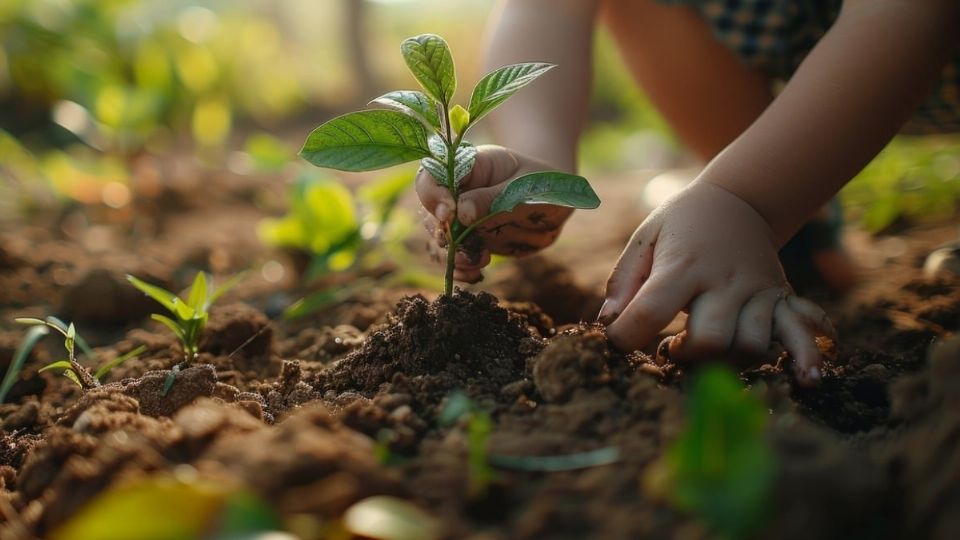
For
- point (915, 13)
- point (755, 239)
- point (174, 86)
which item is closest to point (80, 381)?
point (755, 239)

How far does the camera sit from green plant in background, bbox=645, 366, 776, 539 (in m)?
0.58

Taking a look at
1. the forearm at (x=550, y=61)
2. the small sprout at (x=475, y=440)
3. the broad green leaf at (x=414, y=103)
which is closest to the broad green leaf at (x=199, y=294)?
the broad green leaf at (x=414, y=103)

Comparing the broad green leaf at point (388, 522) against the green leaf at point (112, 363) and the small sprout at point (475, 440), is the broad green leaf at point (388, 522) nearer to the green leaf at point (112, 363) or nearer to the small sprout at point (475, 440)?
the small sprout at point (475, 440)

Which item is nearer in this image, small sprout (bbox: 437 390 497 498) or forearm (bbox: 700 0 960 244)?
small sprout (bbox: 437 390 497 498)

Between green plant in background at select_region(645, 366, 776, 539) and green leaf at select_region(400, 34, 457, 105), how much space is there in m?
0.55

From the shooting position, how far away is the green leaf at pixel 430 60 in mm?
1011

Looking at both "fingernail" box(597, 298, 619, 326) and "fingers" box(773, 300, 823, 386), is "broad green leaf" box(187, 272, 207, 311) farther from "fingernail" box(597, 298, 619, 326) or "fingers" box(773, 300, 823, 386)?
"fingers" box(773, 300, 823, 386)

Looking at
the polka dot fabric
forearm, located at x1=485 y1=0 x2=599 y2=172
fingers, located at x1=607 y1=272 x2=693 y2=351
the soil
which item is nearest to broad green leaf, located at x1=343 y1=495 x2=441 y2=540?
the soil

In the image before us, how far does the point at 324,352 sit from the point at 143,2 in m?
3.46

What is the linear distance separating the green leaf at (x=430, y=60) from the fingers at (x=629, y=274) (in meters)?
0.34

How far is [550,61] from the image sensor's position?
1.70 m

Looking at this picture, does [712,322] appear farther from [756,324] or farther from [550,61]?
[550,61]

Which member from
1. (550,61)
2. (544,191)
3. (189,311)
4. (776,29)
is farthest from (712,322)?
(776,29)

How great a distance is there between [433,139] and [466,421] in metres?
0.40
